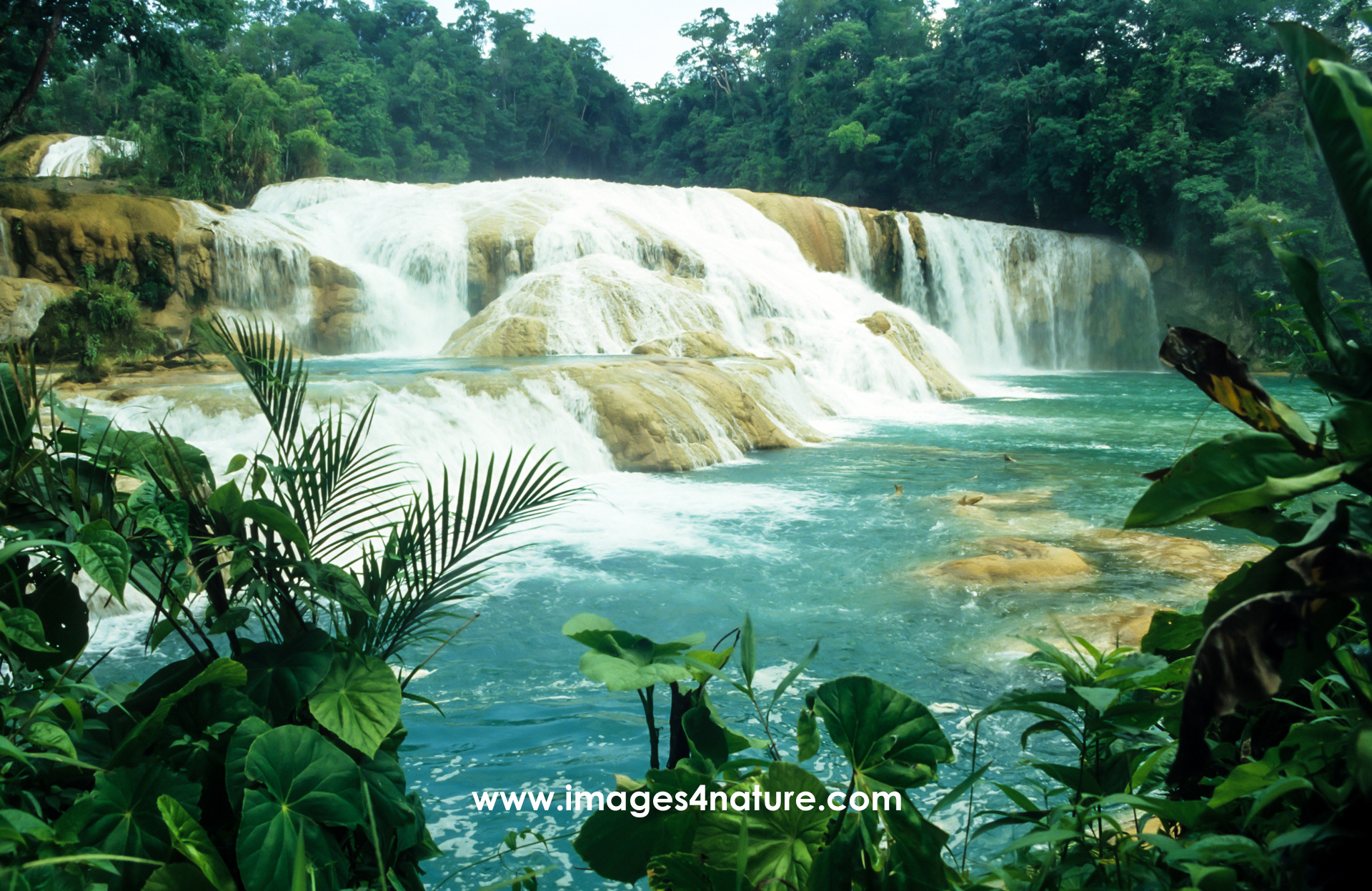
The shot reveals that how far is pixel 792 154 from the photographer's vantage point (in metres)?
37.8

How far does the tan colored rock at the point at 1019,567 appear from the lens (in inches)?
219

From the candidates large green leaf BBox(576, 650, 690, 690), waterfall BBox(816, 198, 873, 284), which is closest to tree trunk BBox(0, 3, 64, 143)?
waterfall BBox(816, 198, 873, 284)

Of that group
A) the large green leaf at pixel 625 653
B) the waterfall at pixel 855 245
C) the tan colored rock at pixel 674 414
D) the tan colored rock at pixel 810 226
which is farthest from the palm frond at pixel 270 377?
the waterfall at pixel 855 245

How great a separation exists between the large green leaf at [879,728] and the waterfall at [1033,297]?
75.3ft

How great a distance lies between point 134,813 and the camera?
129 cm

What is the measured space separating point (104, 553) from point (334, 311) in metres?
15.7

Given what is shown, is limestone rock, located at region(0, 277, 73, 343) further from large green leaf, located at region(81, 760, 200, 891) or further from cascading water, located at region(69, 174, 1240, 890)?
large green leaf, located at region(81, 760, 200, 891)

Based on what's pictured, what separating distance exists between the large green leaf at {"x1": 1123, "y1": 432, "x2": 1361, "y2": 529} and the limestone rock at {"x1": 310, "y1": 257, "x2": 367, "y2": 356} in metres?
16.1

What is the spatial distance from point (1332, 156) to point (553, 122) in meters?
50.1

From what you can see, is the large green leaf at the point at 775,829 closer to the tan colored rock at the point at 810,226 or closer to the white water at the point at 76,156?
the tan colored rock at the point at 810,226

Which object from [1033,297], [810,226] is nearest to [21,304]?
[810,226]

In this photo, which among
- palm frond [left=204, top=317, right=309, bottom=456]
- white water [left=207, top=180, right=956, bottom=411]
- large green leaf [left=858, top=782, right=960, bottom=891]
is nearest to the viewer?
large green leaf [left=858, top=782, right=960, bottom=891]

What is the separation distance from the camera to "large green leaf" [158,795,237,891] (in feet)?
4.06

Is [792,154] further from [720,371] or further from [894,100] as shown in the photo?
[720,371]
